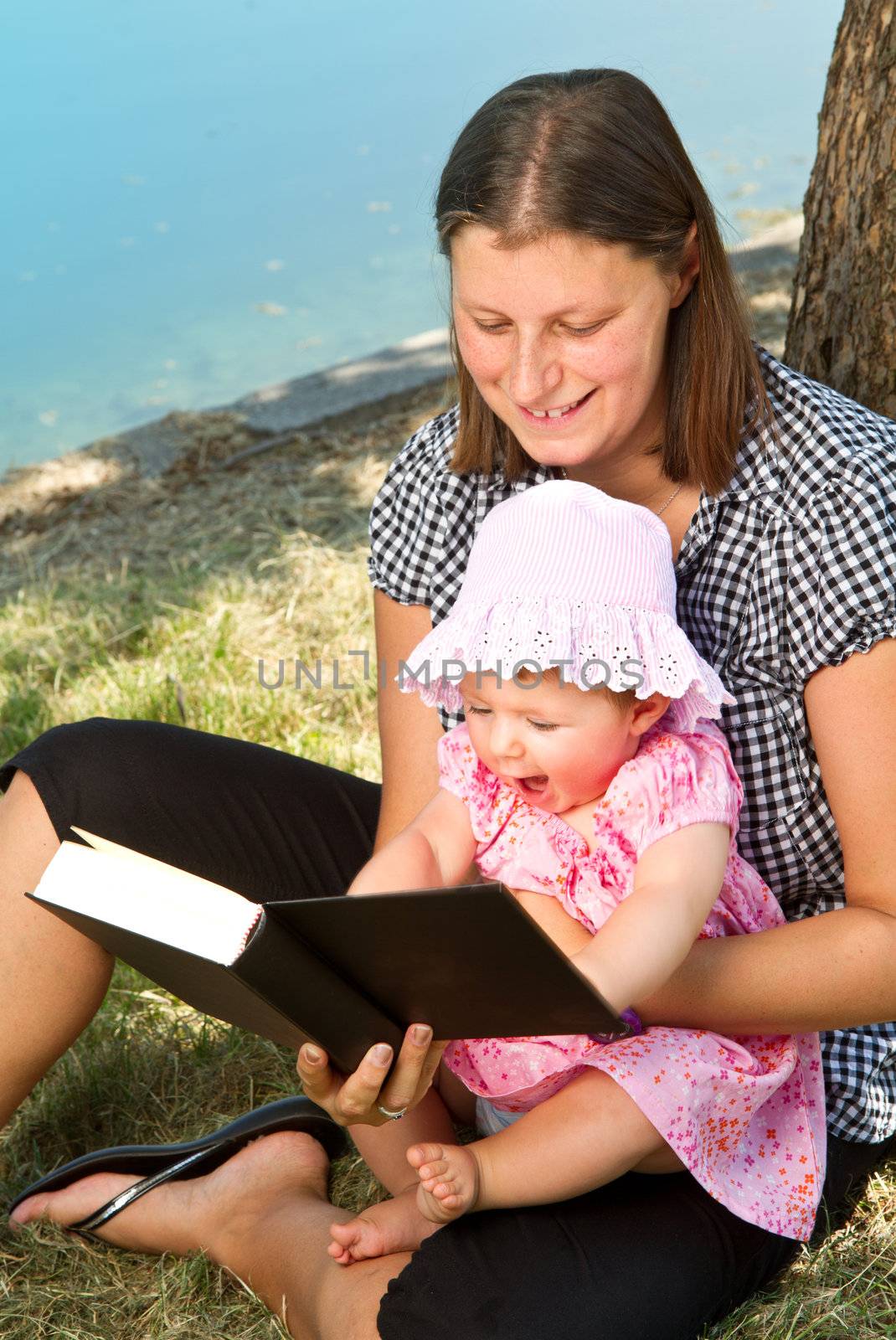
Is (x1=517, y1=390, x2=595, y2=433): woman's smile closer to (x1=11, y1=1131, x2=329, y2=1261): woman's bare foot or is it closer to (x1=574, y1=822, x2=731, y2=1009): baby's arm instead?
(x1=574, y1=822, x2=731, y2=1009): baby's arm

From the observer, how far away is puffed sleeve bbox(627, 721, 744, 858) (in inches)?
73.1

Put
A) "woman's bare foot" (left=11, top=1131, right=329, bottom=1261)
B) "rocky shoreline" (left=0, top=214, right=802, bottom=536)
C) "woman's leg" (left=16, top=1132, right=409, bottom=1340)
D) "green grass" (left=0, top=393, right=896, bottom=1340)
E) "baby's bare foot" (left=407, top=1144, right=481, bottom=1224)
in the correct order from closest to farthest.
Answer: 1. "baby's bare foot" (left=407, top=1144, right=481, bottom=1224)
2. "woman's leg" (left=16, top=1132, right=409, bottom=1340)
3. "green grass" (left=0, top=393, right=896, bottom=1340)
4. "woman's bare foot" (left=11, top=1131, right=329, bottom=1261)
5. "rocky shoreline" (left=0, top=214, right=802, bottom=536)

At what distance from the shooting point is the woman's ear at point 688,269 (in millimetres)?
2055

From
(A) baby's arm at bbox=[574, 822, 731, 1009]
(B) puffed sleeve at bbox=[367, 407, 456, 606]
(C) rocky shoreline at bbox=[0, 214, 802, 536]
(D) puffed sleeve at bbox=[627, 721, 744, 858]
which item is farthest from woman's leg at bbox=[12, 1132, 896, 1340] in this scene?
(C) rocky shoreline at bbox=[0, 214, 802, 536]

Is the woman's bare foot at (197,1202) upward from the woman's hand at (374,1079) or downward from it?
downward

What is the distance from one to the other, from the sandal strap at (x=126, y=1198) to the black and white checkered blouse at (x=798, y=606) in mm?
1015

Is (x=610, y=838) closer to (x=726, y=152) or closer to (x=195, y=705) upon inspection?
(x=195, y=705)

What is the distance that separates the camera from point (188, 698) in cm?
378

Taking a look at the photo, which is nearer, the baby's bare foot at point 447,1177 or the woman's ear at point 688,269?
the baby's bare foot at point 447,1177

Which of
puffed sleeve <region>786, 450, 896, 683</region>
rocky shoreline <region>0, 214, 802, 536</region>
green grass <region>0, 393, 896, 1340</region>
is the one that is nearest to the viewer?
puffed sleeve <region>786, 450, 896, 683</region>

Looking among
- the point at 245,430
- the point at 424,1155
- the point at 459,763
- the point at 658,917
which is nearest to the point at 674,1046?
the point at 658,917

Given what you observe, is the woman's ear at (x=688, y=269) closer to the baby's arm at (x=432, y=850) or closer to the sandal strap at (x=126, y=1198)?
the baby's arm at (x=432, y=850)

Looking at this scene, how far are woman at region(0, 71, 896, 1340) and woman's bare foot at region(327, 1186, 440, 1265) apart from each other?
0.08 ft

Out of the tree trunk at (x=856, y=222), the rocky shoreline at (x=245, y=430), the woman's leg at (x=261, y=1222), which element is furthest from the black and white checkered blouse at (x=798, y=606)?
the rocky shoreline at (x=245, y=430)
